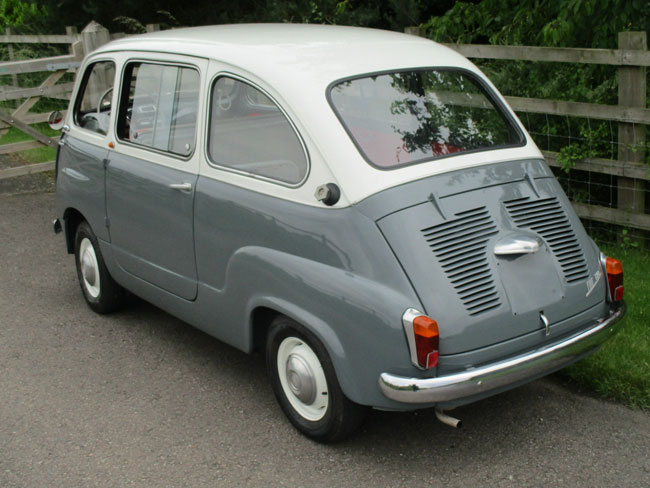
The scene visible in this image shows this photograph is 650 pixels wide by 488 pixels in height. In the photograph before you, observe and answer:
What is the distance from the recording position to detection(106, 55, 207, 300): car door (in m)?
4.87

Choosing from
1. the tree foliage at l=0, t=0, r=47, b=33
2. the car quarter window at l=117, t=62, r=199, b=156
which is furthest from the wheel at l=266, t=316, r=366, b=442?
the tree foliage at l=0, t=0, r=47, b=33

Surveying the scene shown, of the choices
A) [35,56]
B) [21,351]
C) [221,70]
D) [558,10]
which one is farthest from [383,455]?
[35,56]

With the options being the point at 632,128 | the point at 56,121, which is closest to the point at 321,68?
the point at 56,121

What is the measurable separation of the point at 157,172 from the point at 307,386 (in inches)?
65.2

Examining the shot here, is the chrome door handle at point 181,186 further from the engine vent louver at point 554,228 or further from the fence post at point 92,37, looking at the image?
the fence post at point 92,37

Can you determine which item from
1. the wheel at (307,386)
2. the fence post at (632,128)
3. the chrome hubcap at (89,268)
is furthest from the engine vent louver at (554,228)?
the chrome hubcap at (89,268)

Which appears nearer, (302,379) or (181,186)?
(302,379)

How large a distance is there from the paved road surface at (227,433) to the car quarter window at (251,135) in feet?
4.36

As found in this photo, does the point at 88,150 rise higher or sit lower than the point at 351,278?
higher

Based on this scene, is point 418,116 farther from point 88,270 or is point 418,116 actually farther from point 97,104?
point 88,270

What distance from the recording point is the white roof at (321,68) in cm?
410

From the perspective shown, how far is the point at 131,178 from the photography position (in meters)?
5.30

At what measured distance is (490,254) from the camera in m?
3.99

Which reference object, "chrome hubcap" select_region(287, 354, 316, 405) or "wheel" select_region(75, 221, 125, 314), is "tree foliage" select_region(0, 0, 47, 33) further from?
"chrome hubcap" select_region(287, 354, 316, 405)
